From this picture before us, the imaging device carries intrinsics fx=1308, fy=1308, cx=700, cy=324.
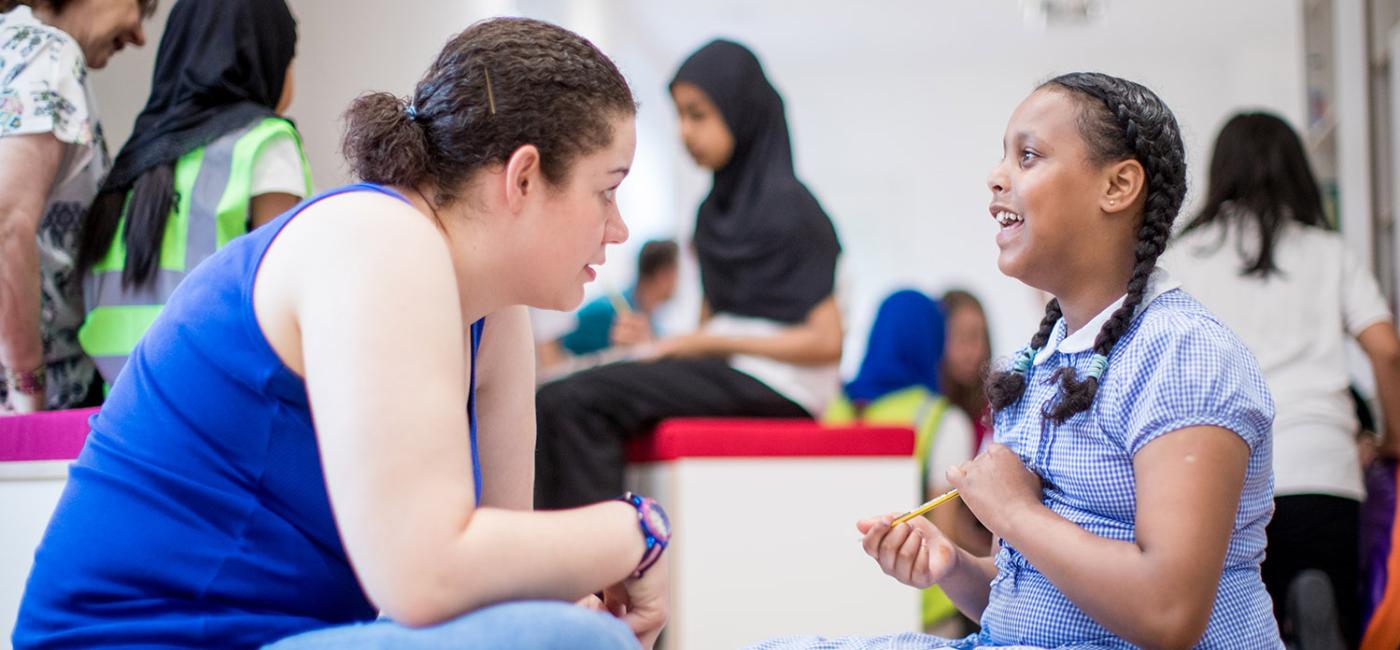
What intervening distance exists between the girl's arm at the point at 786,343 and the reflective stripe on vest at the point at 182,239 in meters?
1.01

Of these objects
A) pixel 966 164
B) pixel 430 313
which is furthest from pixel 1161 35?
pixel 430 313

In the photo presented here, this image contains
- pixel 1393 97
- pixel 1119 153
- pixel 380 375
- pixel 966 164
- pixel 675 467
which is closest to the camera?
pixel 380 375

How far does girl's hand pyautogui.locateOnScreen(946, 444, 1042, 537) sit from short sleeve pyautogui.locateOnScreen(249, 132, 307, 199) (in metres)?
1.11

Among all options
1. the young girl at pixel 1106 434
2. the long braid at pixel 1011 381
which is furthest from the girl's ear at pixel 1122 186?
the long braid at pixel 1011 381

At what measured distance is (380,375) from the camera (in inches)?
A: 32.2

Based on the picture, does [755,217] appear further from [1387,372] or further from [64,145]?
[64,145]

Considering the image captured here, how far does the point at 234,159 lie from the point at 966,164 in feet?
22.0

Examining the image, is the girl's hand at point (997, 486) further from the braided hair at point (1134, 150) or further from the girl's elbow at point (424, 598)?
the girl's elbow at point (424, 598)

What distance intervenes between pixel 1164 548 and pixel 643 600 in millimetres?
381

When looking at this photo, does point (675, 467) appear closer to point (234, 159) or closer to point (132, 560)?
point (234, 159)

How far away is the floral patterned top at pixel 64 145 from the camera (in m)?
1.68

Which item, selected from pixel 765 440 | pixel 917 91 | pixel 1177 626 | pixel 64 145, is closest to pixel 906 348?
pixel 765 440

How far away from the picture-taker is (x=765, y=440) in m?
2.42

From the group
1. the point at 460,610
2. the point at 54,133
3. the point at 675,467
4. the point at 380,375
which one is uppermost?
the point at 54,133
